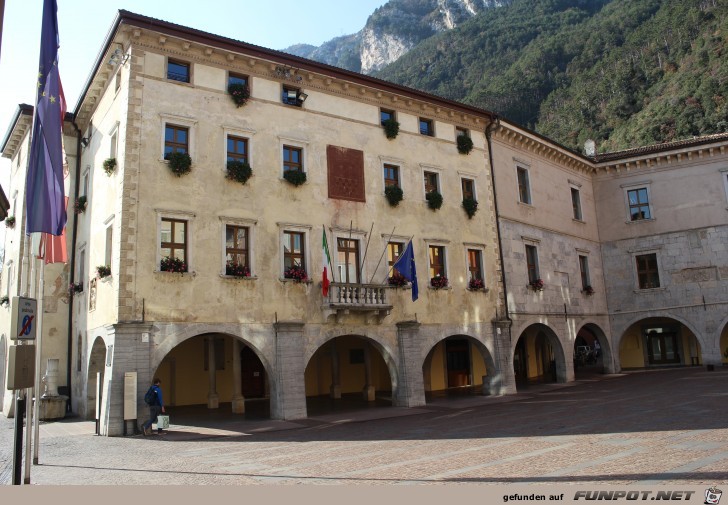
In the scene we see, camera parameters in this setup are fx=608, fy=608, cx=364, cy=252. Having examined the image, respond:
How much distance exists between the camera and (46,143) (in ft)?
40.9

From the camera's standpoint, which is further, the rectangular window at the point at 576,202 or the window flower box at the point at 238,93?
the rectangular window at the point at 576,202

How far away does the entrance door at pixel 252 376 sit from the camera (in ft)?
93.1

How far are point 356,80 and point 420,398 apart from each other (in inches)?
507

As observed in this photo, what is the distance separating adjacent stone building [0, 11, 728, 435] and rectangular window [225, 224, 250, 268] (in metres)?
0.07

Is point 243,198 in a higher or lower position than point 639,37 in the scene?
lower

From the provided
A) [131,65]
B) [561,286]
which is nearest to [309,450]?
[131,65]

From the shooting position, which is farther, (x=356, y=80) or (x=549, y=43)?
(x=549, y=43)

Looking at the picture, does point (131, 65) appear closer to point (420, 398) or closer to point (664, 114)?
point (420, 398)

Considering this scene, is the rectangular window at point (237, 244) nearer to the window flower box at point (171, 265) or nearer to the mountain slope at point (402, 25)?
the window flower box at point (171, 265)

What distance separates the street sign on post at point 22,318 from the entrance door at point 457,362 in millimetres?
23674

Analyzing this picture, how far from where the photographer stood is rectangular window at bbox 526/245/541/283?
30250mm

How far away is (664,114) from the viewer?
219 ft

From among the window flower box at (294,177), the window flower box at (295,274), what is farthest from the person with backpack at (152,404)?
the window flower box at (294,177)

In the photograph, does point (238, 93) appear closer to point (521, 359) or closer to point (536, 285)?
point (536, 285)
